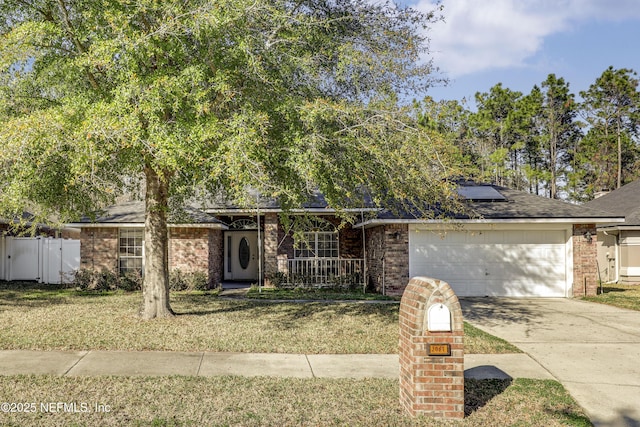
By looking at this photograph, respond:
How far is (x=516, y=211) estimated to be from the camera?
55.0ft

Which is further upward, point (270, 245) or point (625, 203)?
point (625, 203)

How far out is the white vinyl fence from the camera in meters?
20.6

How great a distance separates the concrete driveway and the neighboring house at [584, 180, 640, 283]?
727 centimetres

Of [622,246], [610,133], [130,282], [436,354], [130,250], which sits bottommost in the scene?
[130,282]

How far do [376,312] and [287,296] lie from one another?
14.2 ft

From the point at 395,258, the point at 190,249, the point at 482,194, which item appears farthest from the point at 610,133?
the point at 190,249

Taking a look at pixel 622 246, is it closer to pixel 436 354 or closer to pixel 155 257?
pixel 155 257

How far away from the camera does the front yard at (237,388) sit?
548cm

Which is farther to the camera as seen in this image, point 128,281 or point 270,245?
point 270,245

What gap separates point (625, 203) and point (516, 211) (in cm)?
1011

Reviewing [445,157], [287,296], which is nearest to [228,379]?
[445,157]

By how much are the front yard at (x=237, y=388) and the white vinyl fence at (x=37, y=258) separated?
9.95m

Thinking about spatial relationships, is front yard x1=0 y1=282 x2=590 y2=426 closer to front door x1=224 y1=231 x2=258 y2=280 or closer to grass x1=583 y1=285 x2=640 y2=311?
grass x1=583 y1=285 x2=640 y2=311

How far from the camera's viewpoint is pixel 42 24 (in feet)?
27.5
